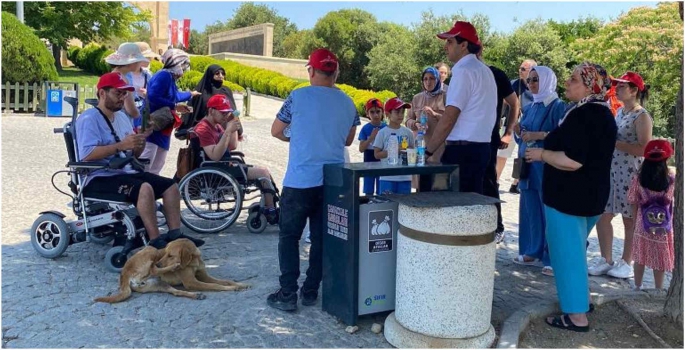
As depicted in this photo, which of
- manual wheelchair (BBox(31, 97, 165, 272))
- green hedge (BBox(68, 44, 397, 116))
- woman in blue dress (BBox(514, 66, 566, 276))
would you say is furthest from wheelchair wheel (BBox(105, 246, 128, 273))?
green hedge (BBox(68, 44, 397, 116))

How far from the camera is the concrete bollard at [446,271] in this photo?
12.4 feet

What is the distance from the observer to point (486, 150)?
5.01 m

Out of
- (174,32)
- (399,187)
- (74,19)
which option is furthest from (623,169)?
(174,32)

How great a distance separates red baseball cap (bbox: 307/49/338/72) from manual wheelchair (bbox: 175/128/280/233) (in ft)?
8.64

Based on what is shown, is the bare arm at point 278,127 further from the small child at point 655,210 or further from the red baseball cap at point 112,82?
the small child at point 655,210

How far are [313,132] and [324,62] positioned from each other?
462 mm

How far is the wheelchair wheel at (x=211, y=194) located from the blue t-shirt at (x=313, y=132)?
247cm

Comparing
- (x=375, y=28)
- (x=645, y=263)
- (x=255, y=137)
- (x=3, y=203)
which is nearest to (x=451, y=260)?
(x=645, y=263)

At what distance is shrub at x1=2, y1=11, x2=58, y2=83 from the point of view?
18.6 meters

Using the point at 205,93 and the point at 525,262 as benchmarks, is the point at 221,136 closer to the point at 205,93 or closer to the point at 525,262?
the point at 205,93

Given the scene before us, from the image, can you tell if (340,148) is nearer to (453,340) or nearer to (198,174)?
(453,340)

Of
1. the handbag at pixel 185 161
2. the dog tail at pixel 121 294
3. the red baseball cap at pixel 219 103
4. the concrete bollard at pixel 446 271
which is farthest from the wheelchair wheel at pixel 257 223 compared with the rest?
the concrete bollard at pixel 446 271

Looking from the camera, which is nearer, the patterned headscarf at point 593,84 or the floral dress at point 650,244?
the patterned headscarf at point 593,84

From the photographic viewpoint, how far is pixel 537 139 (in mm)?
5492
